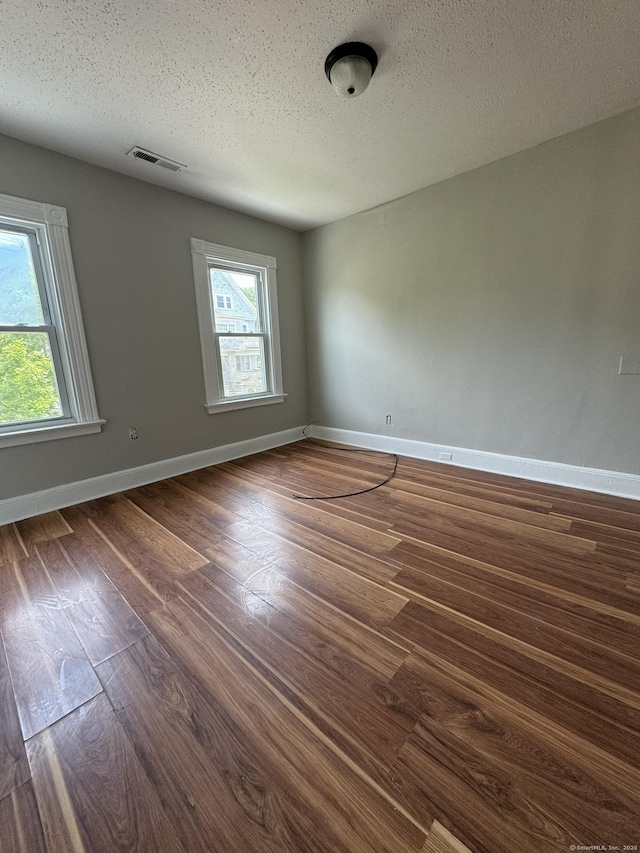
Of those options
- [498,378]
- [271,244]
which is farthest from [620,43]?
[271,244]

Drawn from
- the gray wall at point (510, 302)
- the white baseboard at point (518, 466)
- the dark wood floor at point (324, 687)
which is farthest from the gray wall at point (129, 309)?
the white baseboard at point (518, 466)

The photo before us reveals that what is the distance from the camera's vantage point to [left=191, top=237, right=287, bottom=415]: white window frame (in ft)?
10.6

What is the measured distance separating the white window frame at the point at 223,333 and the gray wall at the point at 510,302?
0.80 m

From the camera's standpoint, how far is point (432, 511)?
237 cm

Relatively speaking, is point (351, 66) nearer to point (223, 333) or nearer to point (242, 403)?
point (223, 333)

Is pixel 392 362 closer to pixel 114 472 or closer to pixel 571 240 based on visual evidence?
pixel 571 240

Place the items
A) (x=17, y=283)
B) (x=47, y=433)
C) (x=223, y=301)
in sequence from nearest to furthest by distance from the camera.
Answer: (x=17, y=283)
(x=47, y=433)
(x=223, y=301)

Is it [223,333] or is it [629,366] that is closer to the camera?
[629,366]

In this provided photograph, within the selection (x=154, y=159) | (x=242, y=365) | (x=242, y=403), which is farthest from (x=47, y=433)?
(x=154, y=159)

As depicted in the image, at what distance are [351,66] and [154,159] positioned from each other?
1654 mm

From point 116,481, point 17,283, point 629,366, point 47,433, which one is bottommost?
point 116,481

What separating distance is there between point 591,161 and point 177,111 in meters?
2.78

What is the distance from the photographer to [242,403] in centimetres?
372

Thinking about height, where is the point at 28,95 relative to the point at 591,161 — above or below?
above
